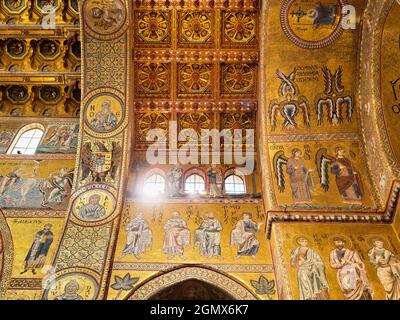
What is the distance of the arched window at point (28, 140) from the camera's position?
1135 centimetres

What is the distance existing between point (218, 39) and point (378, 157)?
4587 mm

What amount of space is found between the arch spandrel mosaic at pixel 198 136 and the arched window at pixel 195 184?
14 centimetres

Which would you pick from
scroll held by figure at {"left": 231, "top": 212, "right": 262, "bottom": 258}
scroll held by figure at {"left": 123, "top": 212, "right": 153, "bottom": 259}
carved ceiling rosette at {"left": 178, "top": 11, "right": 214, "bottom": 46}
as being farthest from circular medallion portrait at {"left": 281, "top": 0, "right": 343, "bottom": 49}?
scroll held by figure at {"left": 123, "top": 212, "right": 153, "bottom": 259}

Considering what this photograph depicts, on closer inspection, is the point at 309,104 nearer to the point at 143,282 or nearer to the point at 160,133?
the point at 160,133

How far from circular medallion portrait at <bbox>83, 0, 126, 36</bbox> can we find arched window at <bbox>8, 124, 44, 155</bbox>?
2933mm

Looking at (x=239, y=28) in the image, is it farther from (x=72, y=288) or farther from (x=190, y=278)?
(x=72, y=288)

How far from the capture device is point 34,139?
11656 mm

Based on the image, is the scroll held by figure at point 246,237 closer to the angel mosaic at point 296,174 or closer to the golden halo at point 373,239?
the angel mosaic at point 296,174

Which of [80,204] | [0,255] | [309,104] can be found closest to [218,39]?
[309,104]

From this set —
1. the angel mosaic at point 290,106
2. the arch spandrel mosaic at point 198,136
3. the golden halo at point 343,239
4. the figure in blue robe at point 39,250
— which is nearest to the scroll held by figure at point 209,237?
the arch spandrel mosaic at point 198,136

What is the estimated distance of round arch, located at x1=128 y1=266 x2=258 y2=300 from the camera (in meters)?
8.72

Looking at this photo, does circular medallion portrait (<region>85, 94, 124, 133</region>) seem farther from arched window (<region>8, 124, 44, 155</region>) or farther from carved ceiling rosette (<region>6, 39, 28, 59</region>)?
carved ceiling rosette (<region>6, 39, 28, 59</region>)

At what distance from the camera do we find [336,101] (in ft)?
34.7

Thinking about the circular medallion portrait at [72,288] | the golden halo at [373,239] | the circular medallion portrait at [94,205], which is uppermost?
the circular medallion portrait at [94,205]
